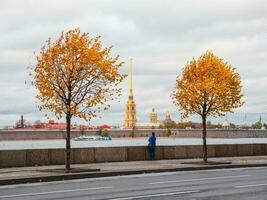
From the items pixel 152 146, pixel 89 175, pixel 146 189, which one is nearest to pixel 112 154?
pixel 152 146

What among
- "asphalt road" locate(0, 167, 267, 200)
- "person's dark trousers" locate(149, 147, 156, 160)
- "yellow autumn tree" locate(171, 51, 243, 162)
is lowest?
"asphalt road" locate(0, 167, 267, 200)

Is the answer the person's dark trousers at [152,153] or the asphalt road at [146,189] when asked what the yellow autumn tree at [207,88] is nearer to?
the person's dark trousers at [152,153]

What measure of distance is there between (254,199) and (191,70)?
19.7 m

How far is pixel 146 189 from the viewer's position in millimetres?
18469

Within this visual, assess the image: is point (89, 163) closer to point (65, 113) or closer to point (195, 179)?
point (65, 113)

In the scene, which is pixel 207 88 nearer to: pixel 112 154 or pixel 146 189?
pixel 112 154

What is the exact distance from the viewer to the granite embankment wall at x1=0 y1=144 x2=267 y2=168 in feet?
95.6

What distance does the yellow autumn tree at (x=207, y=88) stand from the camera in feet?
110

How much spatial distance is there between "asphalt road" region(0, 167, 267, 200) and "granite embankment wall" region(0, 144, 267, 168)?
22.4 feet

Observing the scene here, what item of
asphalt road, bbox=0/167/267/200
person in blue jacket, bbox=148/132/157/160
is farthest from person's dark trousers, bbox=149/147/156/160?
asphalt road, bbox=0/167/267/200

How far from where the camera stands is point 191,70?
34.5m

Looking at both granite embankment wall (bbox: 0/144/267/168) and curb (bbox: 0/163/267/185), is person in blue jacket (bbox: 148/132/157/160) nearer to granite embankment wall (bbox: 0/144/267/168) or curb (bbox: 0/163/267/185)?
granite embankment wall (bbox: 0/144/267/168)

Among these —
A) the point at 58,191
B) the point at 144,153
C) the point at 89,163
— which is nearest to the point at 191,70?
the point at 144,153

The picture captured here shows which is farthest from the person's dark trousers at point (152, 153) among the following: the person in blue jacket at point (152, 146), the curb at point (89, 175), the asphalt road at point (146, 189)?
the asphalt road at point (146, 189)
